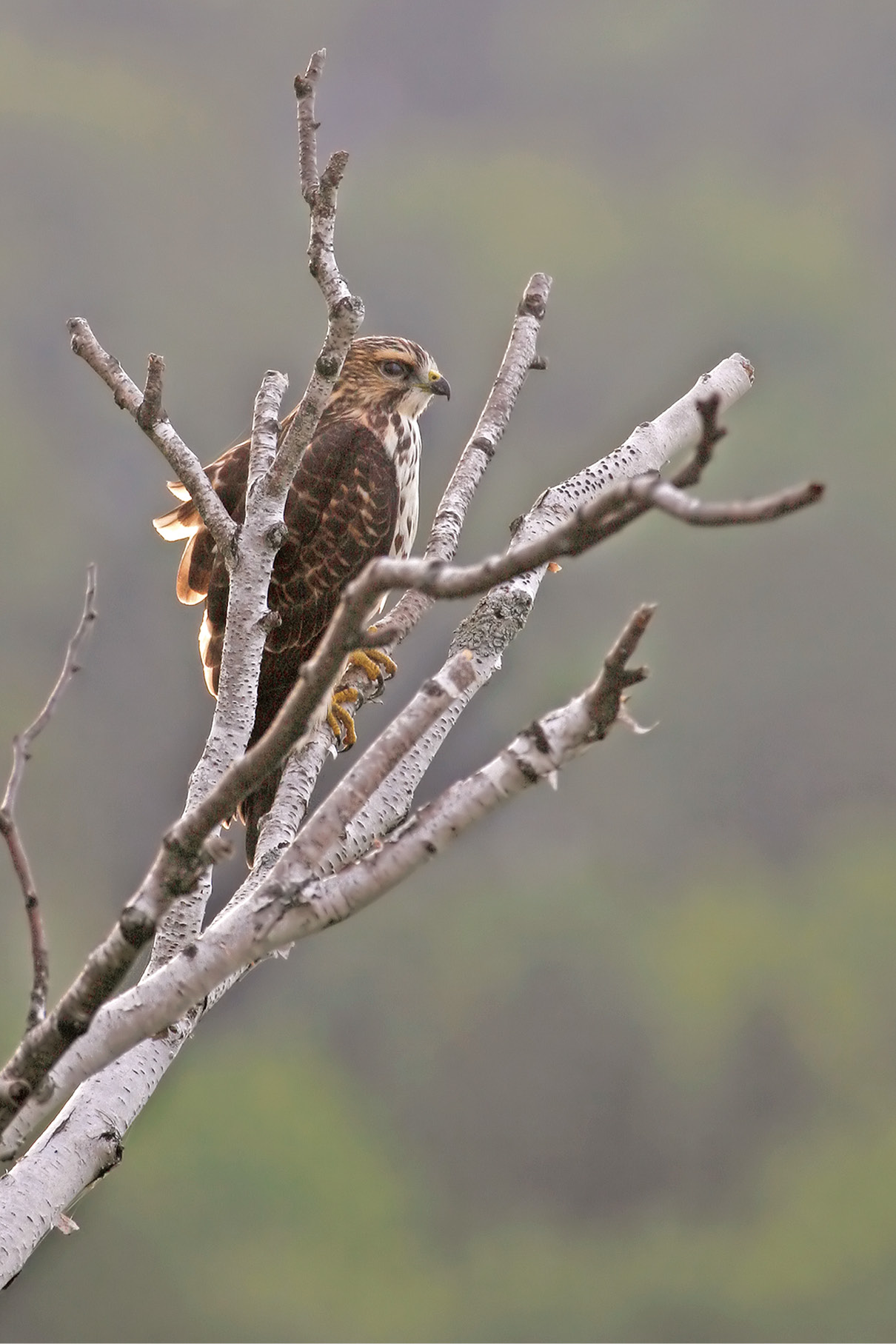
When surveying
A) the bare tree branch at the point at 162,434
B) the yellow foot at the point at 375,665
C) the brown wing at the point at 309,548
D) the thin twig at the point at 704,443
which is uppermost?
the brown wing at the point at 309,548

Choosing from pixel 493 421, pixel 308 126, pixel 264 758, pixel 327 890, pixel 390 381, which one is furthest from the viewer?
pixel 390 381

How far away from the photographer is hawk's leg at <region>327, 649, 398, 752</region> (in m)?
2.40

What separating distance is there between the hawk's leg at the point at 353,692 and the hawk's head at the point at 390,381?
2.40 feet

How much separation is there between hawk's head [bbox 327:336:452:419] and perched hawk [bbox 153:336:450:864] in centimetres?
8

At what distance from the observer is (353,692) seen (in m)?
2.48

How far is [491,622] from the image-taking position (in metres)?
2.10

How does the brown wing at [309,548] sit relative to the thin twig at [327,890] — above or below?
above

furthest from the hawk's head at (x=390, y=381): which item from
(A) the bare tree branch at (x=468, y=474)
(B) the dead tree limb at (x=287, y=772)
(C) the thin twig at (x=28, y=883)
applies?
(C) the thin twig at (x=28, y=883)

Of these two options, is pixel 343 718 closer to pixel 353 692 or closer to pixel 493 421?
pixel 353 692

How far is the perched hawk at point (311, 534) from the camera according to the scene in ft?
8.84

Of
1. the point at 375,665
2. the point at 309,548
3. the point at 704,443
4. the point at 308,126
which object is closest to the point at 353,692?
the point at 375,665

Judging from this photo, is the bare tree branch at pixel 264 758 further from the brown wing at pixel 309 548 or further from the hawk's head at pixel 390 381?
the hawk's head at pixel 390 381

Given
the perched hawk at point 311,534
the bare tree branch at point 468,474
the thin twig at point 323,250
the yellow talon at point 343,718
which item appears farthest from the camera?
the perched hawk at point 311,534

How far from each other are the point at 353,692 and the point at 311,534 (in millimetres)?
415
